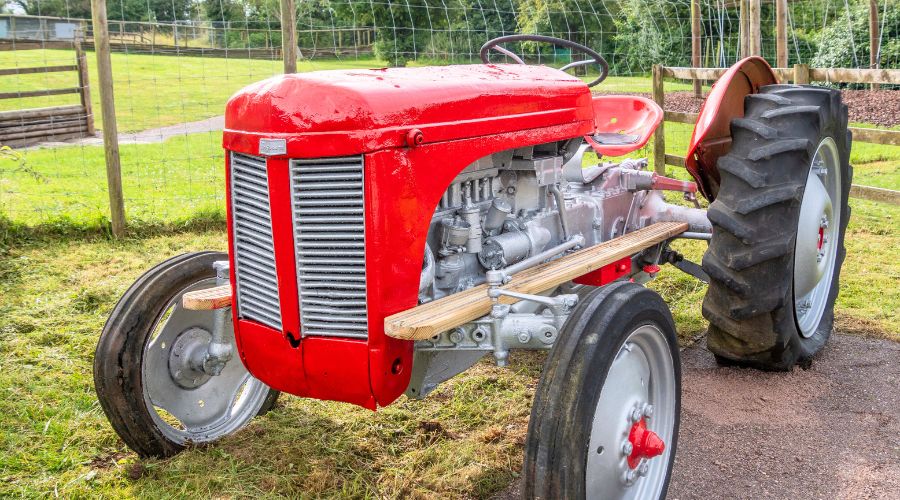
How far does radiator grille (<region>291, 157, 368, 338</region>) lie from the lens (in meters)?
2.61

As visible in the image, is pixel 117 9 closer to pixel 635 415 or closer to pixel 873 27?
pixel 873 27

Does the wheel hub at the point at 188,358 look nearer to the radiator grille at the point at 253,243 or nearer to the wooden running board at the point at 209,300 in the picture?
the wooden running board at the point at 209,300

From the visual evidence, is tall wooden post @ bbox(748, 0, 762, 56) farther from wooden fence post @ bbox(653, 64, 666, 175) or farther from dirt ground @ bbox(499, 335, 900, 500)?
dirt ground @ bbox(499, 335, 900, 500)

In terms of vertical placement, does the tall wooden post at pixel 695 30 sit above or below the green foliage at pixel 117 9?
below

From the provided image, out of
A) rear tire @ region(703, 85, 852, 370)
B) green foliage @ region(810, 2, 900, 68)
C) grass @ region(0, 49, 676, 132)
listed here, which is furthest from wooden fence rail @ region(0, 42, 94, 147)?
green foliage @ region(810, 2, 900, 68)

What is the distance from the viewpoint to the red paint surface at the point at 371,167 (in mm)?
2578

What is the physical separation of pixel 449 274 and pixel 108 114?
4.63 meters

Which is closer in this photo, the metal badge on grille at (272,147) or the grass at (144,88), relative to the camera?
the metal badge on grille at (272,147)

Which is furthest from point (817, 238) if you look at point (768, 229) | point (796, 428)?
point (796, 428)

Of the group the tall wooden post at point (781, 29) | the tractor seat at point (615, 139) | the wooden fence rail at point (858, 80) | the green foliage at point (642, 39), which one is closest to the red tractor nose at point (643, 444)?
the tractor seat at point (615, 139)

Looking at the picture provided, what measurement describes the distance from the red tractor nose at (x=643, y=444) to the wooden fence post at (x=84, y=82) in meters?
9.97

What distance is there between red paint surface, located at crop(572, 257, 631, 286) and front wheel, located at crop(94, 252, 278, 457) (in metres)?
1.52

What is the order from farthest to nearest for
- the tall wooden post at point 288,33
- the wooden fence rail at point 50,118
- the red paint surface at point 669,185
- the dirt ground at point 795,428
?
the wooden fence rail at point 50,118, the tall wooden post at point 288,33, the red paint surface at point 669,185, the dirt ground at point 795,428

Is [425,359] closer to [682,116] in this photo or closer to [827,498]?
[827,498]
